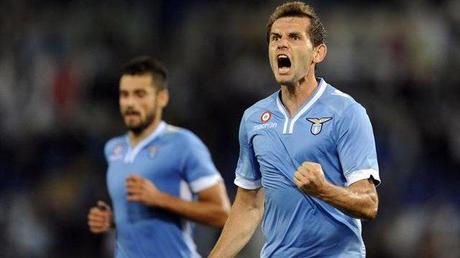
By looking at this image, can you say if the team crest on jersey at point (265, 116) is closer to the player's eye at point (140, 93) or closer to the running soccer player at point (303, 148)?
the running soccer player at point (303, 148)

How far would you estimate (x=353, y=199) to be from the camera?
4.87 metres

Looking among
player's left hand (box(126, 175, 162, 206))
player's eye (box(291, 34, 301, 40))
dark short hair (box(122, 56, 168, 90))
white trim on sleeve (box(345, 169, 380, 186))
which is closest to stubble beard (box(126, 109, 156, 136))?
dark short hair (box(122, 56, 168, 90))

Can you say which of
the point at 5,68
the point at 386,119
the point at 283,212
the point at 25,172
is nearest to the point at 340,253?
the point at 283,212

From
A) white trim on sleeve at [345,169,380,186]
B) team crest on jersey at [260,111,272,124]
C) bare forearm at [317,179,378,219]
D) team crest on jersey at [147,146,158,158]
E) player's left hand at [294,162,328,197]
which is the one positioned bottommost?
team crest on jersey at [147,146,158,158]

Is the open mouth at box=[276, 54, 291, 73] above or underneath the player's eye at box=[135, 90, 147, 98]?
above

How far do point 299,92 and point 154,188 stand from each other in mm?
1953

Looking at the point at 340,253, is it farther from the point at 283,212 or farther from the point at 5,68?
the point at 5,68

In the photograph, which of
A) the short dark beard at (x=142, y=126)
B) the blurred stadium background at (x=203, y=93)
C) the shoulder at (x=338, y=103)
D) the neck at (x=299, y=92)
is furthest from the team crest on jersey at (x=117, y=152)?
the blurred stadium background at (x=203, y=93)

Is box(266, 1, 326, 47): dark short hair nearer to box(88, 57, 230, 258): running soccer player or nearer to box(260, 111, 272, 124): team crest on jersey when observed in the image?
box(260, 111, 272, 124): team crest on jersey

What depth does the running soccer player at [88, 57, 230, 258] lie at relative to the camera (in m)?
7.17

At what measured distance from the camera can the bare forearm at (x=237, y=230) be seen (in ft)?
18.3

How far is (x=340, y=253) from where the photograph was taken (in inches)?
206

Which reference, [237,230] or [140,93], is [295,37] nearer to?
[237,230]

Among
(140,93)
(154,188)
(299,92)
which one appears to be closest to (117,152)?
(140,93)
